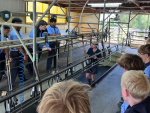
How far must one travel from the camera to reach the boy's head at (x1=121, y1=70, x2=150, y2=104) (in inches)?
39.2

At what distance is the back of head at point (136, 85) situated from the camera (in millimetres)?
995

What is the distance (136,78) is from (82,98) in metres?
0.56

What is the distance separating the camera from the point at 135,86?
100cm

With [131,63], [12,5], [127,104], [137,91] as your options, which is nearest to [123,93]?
[137,91]

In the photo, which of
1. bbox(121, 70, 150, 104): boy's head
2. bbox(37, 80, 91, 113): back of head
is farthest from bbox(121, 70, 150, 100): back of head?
bbox(37, 80, 91, 113): back of head

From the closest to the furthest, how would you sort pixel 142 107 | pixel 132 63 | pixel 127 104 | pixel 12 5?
pixel 142 107, pixel 127 104, pixel 132 63, pixel 12 5

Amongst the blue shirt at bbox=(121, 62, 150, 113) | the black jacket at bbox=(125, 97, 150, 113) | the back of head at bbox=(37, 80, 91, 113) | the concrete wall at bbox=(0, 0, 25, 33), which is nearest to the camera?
the back of head at bbox=(37, 80, 91, 113)

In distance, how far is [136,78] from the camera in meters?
1.03

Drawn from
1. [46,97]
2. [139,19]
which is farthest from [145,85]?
[139,19]

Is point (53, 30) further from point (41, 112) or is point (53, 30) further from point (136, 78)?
point (41, 112)

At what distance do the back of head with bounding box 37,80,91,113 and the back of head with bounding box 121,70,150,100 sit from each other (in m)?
0.50

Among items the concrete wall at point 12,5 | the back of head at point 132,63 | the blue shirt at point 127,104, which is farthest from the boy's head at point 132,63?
the concrete wall at point 12,5

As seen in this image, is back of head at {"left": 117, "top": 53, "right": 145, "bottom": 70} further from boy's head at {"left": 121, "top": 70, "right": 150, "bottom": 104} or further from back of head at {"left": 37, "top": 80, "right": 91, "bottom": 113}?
back of head at {"left": 37, "top": 80, "right": 91, "bottom": 113}

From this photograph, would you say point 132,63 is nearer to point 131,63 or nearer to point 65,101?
point 131,63
